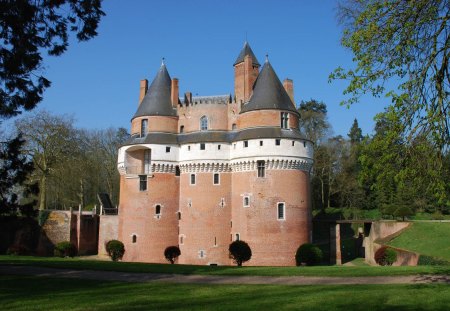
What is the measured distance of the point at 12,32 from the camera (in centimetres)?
1478

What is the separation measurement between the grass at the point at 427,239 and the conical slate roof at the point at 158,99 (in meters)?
20.4

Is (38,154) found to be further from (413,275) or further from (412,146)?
(412,146)

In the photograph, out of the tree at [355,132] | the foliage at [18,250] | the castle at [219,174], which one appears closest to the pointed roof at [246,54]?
the castle at [219,174]

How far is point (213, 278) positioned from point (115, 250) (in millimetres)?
20696

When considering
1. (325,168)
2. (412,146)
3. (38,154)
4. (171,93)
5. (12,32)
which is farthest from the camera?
(325,168)

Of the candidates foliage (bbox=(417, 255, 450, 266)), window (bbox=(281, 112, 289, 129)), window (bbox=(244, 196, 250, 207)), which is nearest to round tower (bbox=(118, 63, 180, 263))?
window (bbox=(244, 196, 250, 207))

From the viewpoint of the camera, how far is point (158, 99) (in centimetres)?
3975

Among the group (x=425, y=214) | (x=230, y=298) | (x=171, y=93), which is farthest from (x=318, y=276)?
(x=425, y=214)

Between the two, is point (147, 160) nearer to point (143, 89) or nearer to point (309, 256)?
point (143, 89)

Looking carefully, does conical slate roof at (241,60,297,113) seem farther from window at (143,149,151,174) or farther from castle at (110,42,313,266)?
window at (143,149,151,174)

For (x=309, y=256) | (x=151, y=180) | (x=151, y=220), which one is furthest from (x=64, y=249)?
(x=309, y=256)

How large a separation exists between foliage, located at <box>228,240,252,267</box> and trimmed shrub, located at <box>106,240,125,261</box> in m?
9.29

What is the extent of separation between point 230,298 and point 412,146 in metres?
6.24

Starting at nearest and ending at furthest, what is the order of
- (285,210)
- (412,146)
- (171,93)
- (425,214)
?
(412,146) < (285,210) < (171,93) < (425,214)
